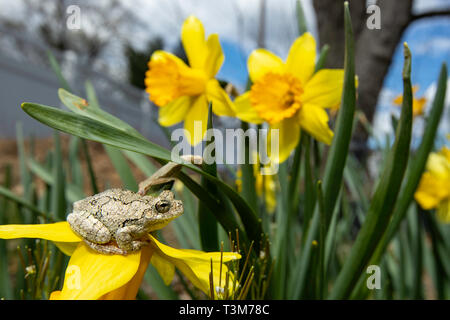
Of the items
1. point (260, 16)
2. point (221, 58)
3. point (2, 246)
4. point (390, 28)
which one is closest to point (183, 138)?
point (221, 58)

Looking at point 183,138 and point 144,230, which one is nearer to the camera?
point 144,230

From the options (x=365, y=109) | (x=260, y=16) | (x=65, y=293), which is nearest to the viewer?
(x=65, y=293)

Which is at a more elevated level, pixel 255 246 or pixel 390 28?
pixel 390 28

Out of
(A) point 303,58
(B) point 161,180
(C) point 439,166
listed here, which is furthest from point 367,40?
(B) point 161,180

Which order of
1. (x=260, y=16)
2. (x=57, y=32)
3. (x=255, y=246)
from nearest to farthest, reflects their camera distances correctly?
(x=255, y=246) → (x=260, y=16) → (x=57, y=32)

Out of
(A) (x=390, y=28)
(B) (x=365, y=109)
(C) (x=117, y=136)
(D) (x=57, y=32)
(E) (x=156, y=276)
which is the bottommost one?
(E) (x=156, y=276)

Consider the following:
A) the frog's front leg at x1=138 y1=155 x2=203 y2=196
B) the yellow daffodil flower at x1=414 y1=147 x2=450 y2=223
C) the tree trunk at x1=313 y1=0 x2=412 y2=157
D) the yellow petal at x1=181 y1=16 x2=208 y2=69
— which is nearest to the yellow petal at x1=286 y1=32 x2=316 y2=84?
the yellow petal at x1=181 y1=16 x2=208 y2=69
